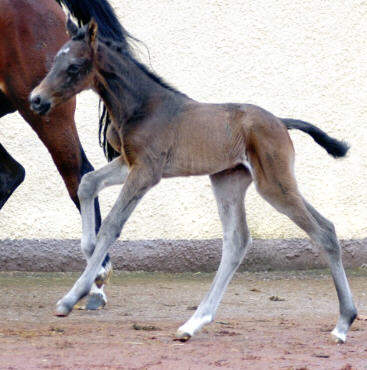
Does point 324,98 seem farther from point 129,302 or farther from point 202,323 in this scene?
point 202,323

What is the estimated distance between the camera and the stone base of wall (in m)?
7.24

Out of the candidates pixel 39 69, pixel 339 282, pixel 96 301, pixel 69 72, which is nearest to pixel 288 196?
pixel 339 282

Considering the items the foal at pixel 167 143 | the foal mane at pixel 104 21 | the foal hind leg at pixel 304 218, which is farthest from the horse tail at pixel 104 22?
the foal hind leg at pixel 304 218

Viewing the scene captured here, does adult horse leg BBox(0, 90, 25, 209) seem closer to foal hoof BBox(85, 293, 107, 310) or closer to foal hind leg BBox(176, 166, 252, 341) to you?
foal hoof BBox(85, 293, 107, 310)

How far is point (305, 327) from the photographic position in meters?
5.02

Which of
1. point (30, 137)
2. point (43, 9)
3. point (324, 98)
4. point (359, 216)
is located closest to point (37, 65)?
point (43, 9)

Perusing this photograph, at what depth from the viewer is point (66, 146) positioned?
5551mm

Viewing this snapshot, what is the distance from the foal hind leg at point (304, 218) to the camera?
4379mm

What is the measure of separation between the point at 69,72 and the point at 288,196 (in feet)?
4.24

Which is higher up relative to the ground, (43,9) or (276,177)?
(43,9)

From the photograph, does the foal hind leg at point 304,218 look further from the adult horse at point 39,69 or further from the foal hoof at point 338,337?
the adult horse at point 39,69

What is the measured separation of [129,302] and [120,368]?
2.35 m

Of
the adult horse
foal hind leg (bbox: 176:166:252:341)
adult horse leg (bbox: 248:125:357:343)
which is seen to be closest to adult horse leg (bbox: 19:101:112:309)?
the adult horse

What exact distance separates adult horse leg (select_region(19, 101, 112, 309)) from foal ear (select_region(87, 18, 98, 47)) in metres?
1.19
